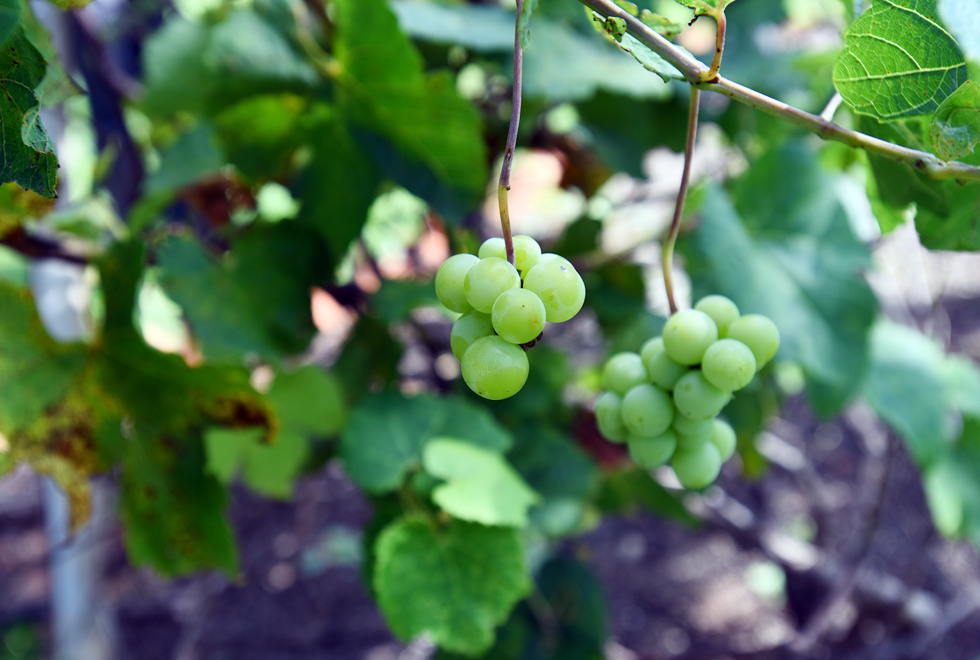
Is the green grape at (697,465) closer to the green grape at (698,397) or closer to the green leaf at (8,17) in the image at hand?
the green grape at (698,397)

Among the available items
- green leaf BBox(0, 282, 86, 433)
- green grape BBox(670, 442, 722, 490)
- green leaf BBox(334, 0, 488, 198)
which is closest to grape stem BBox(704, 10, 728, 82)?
green grape BBox(670, 442, 722, 490)

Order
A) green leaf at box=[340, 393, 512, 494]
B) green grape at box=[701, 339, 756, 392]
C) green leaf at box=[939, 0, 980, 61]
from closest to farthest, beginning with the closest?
green leaf at box=[939, 0, 980, 61] < green grape at box=[701, 339, 756, 392] < green leaf at box=[340, 393, 512, 494]

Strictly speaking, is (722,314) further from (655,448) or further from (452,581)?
(452,581)

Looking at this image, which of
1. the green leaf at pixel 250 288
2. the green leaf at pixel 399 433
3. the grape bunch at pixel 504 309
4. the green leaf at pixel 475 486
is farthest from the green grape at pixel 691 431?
the green leaf at pixel 250 288

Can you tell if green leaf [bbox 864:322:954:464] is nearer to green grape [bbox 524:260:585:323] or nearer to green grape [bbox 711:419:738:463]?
green grape [bbox 711:419:738:463]

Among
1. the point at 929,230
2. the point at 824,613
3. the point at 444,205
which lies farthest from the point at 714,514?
the point at 929,230

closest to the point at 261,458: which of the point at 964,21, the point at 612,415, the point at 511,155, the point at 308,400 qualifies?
the point at 308,400
